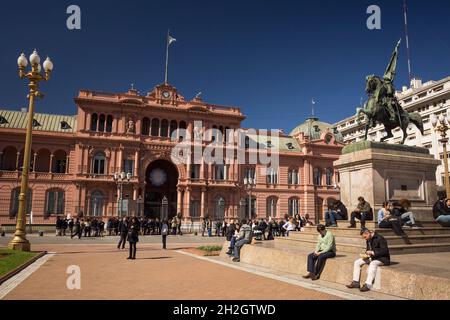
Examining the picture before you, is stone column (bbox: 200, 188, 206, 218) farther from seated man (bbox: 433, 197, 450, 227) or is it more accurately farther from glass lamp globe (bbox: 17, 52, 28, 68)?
seated man (bbox: 433, 197, 450, 227)

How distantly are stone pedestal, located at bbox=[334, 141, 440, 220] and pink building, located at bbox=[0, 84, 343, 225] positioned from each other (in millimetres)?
29199

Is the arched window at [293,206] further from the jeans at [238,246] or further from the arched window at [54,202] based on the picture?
the jeans at [238,246]

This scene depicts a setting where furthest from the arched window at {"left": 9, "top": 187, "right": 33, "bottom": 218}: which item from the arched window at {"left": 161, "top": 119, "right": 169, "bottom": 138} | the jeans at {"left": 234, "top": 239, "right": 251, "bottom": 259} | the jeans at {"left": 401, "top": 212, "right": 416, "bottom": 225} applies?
the jeans at {"left": 401, "top": 212, "right": 416, "bottom": 225}

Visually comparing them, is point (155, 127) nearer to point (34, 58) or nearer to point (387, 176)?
point (34, 58)

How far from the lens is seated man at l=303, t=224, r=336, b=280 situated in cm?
986

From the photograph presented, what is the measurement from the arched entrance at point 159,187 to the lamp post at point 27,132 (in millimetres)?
30334

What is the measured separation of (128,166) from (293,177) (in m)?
26.3

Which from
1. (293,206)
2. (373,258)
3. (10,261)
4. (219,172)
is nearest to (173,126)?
(219,172)

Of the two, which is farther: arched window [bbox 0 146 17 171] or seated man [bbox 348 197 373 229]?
arched window [bbox 0 146 17 171]

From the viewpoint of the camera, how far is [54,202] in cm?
4353

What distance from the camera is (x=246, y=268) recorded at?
12602mm

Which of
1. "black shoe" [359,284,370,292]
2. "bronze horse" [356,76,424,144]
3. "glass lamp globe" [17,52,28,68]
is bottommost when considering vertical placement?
"black shoe" [359,284,370,292]
